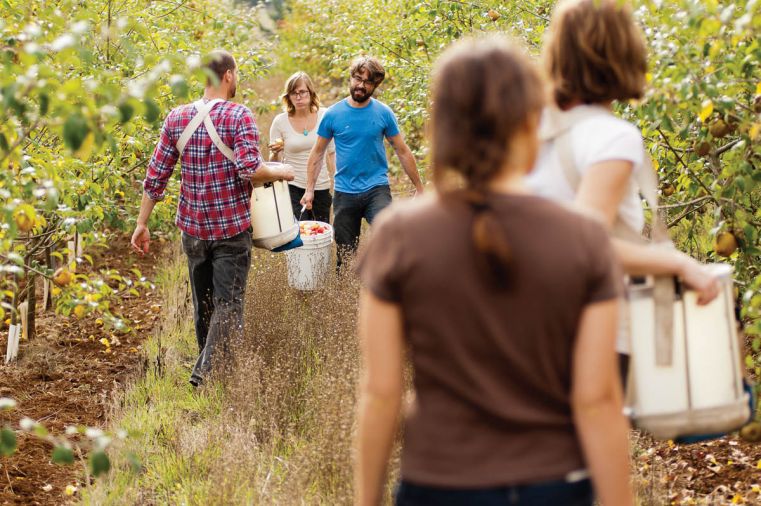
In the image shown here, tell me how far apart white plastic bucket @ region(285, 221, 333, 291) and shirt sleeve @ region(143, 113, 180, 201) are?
1.35 meters

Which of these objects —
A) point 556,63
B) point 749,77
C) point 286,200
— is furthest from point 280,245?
point 556,63

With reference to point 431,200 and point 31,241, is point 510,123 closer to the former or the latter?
point 431,200

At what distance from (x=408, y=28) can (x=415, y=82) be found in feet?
4.04

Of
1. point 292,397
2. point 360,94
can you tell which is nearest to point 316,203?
point 360,94

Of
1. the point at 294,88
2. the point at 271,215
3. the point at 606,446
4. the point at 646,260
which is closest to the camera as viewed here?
the point at 606,446

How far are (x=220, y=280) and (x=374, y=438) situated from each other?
334 centimetres

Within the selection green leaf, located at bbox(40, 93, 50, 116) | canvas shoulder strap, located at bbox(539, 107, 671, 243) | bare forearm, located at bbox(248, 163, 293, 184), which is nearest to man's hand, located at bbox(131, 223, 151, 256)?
bare forearm, located at bbox(248, 163, 293, 184)

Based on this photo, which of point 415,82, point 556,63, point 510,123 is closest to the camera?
point 510,123

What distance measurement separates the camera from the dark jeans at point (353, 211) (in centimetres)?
630

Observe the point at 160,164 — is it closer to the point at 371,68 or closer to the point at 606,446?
the point at 371,68

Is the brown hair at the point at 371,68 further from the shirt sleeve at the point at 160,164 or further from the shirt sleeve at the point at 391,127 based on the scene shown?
the shirt sleeve at the point at 160,164

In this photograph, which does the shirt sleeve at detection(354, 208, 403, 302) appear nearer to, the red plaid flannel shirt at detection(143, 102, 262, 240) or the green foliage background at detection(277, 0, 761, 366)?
the green foliage background at detection(277, 0, 761, 366)

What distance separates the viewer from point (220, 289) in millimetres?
4941

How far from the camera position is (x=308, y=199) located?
6574 mm
